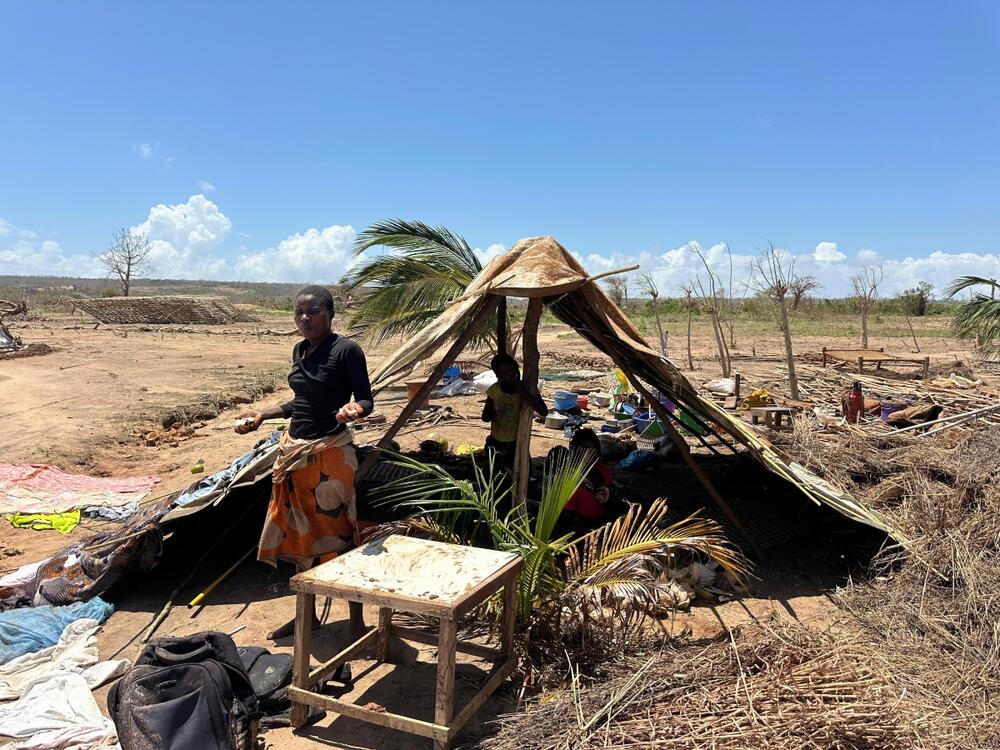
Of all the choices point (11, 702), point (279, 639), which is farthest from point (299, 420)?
point (11, 702)

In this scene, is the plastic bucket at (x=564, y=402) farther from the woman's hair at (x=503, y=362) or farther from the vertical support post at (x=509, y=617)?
the vertical support post at (x=509, y=617)

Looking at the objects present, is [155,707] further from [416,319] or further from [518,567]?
[416,319]

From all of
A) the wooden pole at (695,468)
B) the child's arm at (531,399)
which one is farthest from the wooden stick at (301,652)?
the wooden pole at (695,468)

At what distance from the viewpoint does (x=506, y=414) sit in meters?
5.27

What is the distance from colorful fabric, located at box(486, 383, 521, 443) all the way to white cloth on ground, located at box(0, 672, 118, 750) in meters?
3.08

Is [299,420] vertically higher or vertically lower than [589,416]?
higher

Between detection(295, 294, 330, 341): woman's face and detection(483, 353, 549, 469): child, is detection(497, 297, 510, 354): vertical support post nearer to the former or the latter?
detection(483, 353, 549, 469): child

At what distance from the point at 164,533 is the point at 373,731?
2.17m

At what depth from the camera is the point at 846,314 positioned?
1385 inches

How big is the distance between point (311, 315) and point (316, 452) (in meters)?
0.73

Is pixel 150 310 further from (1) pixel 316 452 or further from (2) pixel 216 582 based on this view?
(1) pixel 316 452

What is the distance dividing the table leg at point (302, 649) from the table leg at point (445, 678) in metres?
0.65

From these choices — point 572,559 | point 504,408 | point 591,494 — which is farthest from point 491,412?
point 572,559

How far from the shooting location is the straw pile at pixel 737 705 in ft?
7.55
